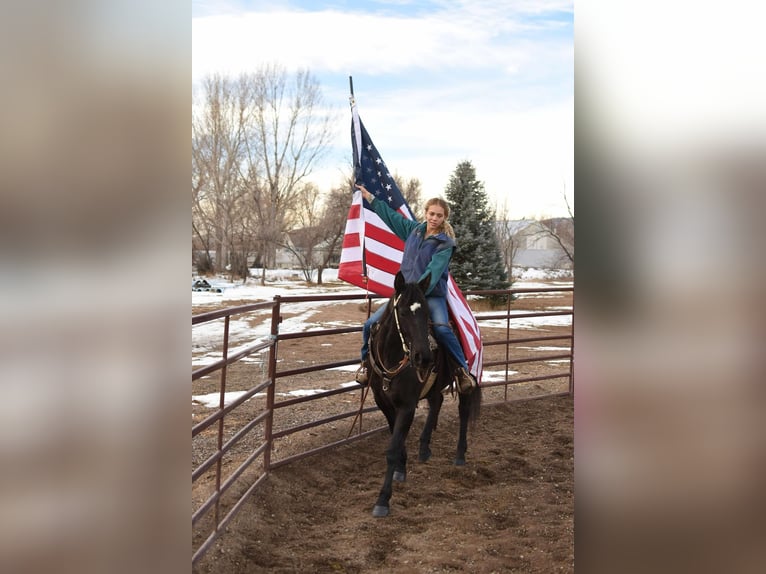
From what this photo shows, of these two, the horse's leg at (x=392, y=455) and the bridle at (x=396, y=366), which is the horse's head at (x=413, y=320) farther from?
the horse's leg at (x=392, y=455)

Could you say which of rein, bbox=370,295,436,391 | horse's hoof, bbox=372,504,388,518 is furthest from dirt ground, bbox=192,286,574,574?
rein, bbox=370,295,436,391

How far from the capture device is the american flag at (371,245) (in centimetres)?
455

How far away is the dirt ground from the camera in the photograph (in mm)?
3043

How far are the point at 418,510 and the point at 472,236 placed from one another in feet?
40.0

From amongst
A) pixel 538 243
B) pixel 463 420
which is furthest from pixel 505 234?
pixel 463 420

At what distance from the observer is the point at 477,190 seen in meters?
16.2

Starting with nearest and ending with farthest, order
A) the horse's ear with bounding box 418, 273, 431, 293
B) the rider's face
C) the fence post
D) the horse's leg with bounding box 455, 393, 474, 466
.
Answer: the horse's ear with bounding box 418, 273, 431, 293
the fence post
the rider's face
the horse's leg with bounding box 455, 393, 474, 466

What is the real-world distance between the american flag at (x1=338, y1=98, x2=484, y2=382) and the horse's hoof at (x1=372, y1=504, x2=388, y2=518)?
1.23 meters

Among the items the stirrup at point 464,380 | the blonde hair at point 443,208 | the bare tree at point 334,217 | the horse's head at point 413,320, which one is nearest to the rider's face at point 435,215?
the blonde hair at point 443,208

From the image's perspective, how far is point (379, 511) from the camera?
3611mm

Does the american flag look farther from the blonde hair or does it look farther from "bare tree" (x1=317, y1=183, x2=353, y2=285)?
"bare tree" (x1=317, y1=183, x2=353, y2=285)

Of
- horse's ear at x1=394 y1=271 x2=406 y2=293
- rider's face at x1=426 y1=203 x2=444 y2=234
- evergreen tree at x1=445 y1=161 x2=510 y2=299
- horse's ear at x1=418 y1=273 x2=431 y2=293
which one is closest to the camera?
horse's ear at x1=394 y1=271 x2=406 y2=293
